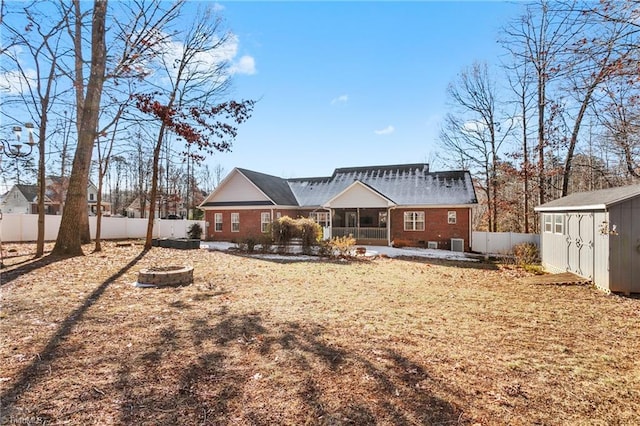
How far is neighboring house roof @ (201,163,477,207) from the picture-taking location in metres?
22.6

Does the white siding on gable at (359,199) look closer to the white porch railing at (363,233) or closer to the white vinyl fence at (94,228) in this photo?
the white porch railing at (363,233)

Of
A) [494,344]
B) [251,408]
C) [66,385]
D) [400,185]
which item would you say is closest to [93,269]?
[66,385]

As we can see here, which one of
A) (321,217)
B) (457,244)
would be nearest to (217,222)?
(321,217)

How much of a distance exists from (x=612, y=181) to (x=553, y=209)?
1213 centimetres

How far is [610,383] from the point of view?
12.5 feet

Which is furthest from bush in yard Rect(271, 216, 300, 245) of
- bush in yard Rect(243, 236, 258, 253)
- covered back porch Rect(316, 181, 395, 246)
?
covered back porch Rect(316, 181, 395, 246)

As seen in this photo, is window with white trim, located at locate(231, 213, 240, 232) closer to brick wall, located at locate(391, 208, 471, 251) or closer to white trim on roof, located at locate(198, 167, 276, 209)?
white trim on roof, located at locate(198, 167, 276, 209)

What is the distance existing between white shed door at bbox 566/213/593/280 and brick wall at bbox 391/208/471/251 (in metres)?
9.18

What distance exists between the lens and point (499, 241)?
20.2m

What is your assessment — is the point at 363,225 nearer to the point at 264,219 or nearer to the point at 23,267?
the point at 264,219

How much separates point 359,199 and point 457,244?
6674 millimetres

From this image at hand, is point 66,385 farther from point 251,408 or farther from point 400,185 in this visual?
point 400,185

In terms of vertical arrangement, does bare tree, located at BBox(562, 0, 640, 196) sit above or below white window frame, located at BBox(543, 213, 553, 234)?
above

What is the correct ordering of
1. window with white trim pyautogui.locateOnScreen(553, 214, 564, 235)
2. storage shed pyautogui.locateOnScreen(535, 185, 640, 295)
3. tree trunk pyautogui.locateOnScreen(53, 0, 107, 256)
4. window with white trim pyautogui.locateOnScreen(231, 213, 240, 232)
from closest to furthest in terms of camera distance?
storage shed pyautogui.locateOnScreen(535, 185, 640, 295) < tree trunk pyautogui.locateOnScreen(53, 0, 107, 256) < window with white trim pyautogui.locateOnScreen(553, 214, 564, 235) < window with white trim pyautogui.locateOnScreen(231, 213, 240, 232)
